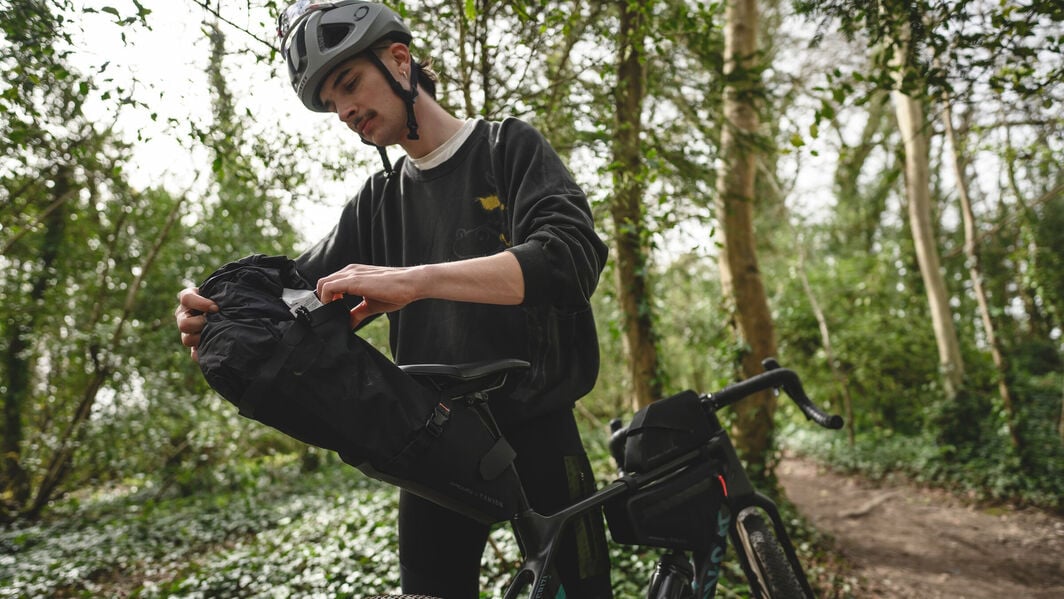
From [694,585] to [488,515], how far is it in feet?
2.91

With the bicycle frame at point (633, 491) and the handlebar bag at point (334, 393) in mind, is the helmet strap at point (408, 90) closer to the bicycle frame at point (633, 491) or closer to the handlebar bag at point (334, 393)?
the handlebar bag at point (334, 393)

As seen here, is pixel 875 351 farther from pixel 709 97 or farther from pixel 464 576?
pixel 464 576

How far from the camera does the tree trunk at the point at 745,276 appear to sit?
6051mm

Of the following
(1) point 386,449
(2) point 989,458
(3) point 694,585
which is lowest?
(2) point 989,458

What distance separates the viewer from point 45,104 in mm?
5133

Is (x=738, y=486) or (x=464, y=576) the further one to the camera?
(x=738, y=486)

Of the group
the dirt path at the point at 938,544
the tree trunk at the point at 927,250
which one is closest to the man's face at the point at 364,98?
the dirt path at the point at 938,544

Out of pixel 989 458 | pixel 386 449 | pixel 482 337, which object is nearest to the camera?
pixel 386 449

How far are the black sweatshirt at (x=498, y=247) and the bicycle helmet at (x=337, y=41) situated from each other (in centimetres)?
21

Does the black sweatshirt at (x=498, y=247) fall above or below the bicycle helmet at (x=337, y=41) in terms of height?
below

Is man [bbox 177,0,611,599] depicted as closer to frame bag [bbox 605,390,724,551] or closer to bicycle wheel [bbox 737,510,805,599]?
frame bag [bbox 605,390,724,551]

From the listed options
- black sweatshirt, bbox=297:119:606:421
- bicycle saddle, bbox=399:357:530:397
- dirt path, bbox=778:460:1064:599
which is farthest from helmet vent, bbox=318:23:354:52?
dirt path, bbox=778:460:1064:599

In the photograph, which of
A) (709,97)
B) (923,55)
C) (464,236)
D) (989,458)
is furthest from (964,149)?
(464,236)

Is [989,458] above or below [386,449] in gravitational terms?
below
